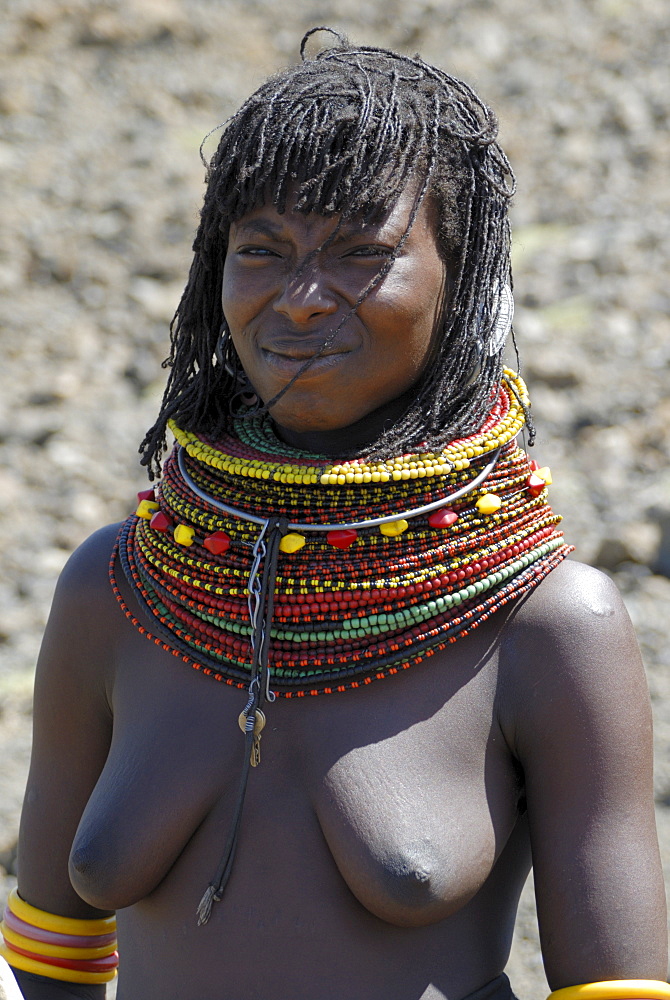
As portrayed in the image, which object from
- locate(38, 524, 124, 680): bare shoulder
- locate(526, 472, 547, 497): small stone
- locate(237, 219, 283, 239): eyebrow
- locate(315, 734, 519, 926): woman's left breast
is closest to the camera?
locate(315, 734, 519, 926): woman's left breast

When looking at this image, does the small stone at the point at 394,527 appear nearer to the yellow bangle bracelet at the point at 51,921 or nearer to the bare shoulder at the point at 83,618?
the bare shoulder at the point at 83,618

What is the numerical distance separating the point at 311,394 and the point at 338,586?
11.1 inches

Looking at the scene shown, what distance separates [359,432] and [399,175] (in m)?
0.39

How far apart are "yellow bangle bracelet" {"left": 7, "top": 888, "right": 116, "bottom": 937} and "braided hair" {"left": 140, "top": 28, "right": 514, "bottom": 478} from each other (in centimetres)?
89

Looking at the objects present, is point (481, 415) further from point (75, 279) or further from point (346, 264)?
point (75, 279)

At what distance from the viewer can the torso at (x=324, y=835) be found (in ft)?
5.44

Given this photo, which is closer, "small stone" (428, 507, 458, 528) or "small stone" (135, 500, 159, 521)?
"small stone" (428, 507, 458, 528)

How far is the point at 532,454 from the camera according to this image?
4438 mm

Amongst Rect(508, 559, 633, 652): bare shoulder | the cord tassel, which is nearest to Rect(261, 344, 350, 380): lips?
the cord tassel

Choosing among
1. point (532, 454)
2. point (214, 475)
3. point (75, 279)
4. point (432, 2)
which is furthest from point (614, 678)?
point (432, 2)

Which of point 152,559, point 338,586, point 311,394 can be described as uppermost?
point 311,394

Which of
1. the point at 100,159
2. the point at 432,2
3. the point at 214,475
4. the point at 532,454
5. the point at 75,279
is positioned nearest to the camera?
the point at 214,475

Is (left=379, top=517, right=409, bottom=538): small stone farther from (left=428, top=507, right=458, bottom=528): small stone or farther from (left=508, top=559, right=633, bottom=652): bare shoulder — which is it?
(left=508, top=559, right=633, bottom=652): bare shoulder

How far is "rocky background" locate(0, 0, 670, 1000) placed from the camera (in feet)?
13.8
